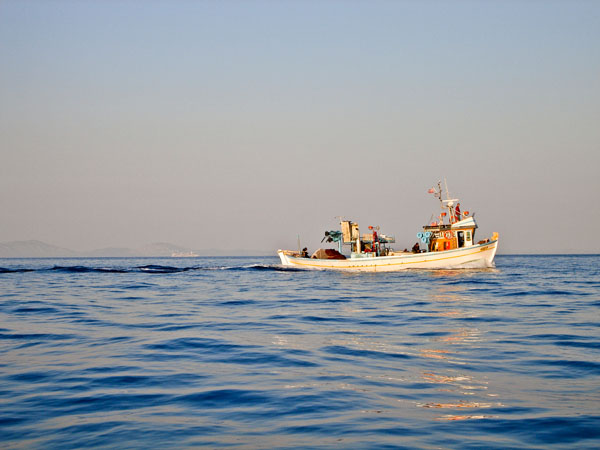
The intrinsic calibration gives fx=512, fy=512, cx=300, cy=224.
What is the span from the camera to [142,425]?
7.72m

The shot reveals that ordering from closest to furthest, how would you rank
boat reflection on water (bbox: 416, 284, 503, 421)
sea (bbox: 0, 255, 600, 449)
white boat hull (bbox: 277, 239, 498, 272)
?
1. sea (bbox: 0, 255, 600, 449)
2. boat reflection on water (bbox: 416, 284, 503, 421)
3. white boat hull (bbox: 277, 239, 498, 272)

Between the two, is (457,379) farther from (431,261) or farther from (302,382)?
(431,261)

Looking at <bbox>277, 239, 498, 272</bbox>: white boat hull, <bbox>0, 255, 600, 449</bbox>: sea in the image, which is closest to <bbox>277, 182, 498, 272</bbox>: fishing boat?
<bbox>277, 239, 498, 272</bbox>: white boat hull

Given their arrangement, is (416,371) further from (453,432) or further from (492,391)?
(453,432)

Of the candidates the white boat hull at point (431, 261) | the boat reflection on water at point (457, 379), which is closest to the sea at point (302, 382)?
the boat reflection on water at point (457, 379)

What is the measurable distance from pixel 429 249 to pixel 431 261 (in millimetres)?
3131

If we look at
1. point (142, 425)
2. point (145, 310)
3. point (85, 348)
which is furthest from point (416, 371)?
point (145, 310)

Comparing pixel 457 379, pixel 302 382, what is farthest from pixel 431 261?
pixel 302 382

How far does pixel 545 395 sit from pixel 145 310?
19794mm

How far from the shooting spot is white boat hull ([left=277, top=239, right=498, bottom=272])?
2470 inches

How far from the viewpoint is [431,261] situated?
63.8m

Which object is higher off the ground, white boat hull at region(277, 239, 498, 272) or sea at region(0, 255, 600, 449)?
white boat hull at region(277, 239, 498, 272)

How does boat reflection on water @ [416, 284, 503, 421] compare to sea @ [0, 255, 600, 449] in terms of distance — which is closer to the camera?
sea @ [0, 255, 600, 449]

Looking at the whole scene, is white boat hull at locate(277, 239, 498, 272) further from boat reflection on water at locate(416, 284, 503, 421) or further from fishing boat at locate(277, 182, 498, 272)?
boat reflection on water at locate(416, 284, 503, 421)
